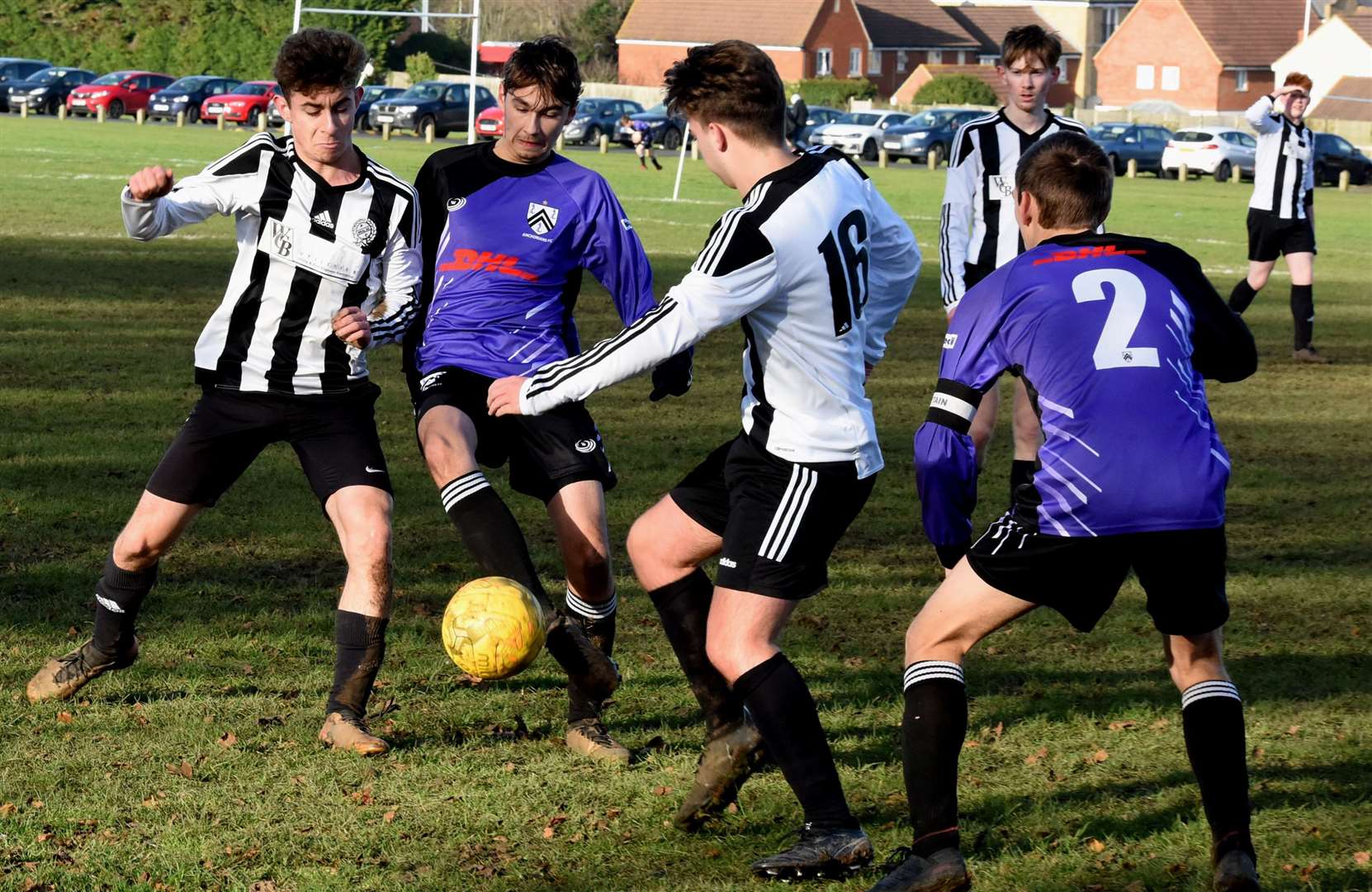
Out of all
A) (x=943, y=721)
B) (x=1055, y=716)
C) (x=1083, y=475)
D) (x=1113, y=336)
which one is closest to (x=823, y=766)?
(x=943, y=721)

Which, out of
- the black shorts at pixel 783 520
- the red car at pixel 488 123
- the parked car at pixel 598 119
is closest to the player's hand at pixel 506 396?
the black shorts at pixel 783 520

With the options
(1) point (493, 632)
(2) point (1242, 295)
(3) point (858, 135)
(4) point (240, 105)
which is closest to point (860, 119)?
(3) point (858, 135)

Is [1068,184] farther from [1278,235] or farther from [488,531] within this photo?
[1278,235]

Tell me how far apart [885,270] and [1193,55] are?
9212 cm

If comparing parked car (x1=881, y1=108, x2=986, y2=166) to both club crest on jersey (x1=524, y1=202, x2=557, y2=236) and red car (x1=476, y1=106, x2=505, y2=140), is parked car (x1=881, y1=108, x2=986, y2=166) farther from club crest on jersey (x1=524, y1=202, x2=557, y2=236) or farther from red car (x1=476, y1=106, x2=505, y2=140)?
club crest on jersey (x1=524, y1=202, x2=557, y2=236)

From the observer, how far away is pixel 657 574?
5.09m

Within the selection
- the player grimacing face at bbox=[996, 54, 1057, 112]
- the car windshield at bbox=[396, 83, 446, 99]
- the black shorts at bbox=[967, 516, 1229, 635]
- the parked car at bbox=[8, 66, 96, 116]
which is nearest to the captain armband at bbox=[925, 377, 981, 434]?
the black shorts at bbox=[967, 516, 1229, 635]

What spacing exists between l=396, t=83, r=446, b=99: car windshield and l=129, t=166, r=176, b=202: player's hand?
46679mm

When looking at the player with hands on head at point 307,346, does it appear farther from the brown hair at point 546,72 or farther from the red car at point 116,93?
the red car at point 116,93

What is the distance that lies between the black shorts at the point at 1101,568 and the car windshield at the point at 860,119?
159 ft

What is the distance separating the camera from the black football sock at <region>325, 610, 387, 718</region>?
18.1ft

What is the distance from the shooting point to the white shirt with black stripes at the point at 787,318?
4.33 metres

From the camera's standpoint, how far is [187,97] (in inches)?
2048

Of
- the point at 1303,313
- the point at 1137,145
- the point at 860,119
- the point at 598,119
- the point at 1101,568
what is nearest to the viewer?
the point at 1101,568
